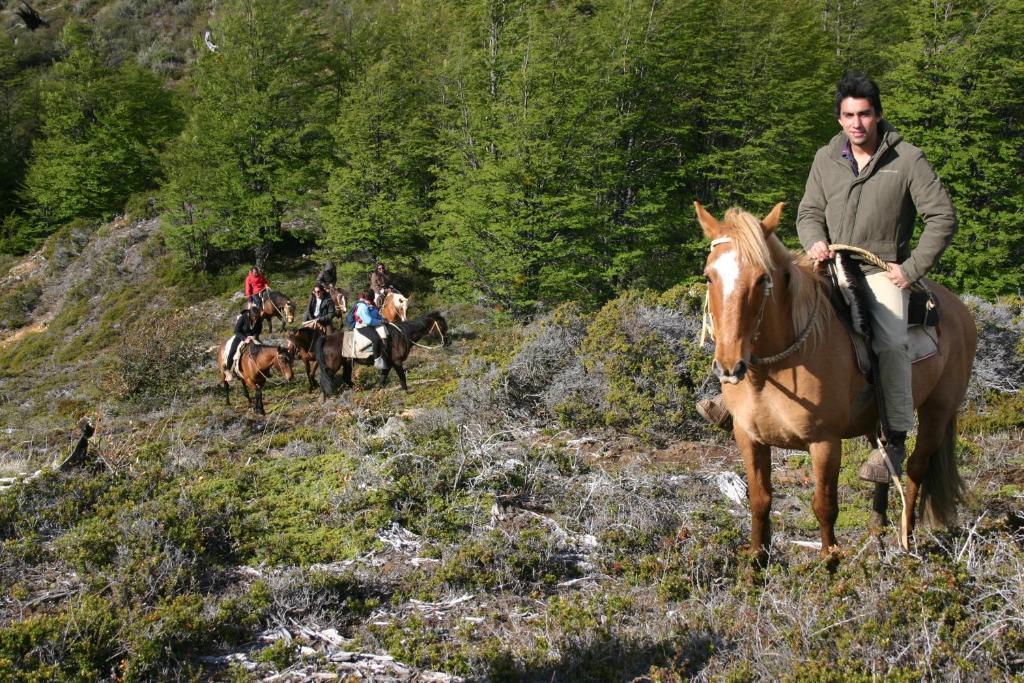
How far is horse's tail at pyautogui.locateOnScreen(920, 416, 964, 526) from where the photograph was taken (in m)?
4.34

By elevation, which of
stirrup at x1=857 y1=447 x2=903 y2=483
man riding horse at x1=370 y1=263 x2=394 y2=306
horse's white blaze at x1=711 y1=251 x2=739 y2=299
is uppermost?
horse's white blaze at x1=711 y1=251 x2=739 y2=299

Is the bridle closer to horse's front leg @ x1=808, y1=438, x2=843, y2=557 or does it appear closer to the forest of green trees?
horse's front leg @ x1=808, y1=438, x2=843, y2=557

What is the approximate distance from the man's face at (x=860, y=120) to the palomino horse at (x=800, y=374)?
728 mm

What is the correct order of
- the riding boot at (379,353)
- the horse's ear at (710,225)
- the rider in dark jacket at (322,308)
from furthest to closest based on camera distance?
the rider in dark jacket at (322,308) → the riding boot at (379,353) → the horse's ear at (710,225)

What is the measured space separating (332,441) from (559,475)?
303 cm

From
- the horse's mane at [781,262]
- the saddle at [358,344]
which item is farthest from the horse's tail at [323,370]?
the horse's mane at [781,262]

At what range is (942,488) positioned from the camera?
4336 millimetres

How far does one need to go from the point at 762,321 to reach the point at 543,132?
15.3 m

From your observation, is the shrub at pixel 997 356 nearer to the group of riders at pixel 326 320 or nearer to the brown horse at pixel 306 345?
the group of riders at pixel 326 320

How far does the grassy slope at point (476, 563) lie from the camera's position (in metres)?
3.24

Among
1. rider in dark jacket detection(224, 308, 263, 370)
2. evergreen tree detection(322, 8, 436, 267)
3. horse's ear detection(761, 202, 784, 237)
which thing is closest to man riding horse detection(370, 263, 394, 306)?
rider in dark jacket detection(224, 308, 263, 370)

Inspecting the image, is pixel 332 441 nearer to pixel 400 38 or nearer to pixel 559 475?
pixel 559 475

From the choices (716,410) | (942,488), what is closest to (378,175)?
(716,410)

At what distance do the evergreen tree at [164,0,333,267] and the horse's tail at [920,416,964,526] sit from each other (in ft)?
83.0
